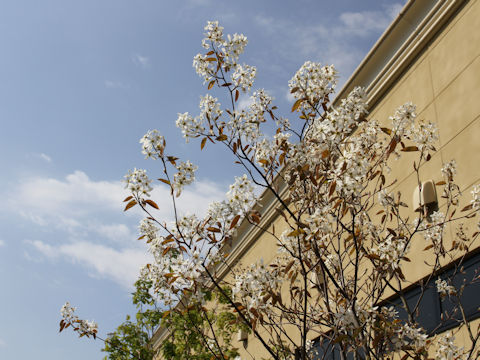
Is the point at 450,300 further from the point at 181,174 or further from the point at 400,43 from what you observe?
the point at 400,43

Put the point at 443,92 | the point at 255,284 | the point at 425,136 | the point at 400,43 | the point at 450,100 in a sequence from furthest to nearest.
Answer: the point at 400,43, the point at 443,92, the point at 450,100, the point at 425,136, the point at 255,284

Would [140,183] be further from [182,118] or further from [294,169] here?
[294,169]

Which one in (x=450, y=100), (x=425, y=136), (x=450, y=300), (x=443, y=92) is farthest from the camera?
(x=443, y=92)

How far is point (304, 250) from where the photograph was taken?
4605mm

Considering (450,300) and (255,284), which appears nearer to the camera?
(255,284)

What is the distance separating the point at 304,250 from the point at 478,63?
497cm

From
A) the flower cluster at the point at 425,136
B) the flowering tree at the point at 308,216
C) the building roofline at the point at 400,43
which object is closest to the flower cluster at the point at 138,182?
the flowering tree at the point at 308,216

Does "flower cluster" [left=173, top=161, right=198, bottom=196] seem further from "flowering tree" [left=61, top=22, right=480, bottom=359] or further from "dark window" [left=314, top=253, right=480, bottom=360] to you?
"dark window" [left=314, top=253, right=480, bottom=360]

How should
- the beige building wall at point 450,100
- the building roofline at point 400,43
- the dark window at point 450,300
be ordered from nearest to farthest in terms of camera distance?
the dark window at point 450,300 → the beige building wall at point 450,100 → the building roofline at point 400,43

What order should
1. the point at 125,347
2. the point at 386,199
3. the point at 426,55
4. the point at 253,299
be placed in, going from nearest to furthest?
the point at 253,299, the point at 386,199, the point at 426,55, the point at 125,347

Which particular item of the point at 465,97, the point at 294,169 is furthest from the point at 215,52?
the point at 465,97

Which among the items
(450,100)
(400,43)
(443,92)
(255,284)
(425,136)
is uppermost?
(400,43)

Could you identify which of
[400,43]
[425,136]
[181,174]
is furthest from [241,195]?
[400,43]

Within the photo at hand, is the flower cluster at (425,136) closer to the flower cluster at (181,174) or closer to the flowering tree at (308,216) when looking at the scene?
the flowering tree at (308,216)
